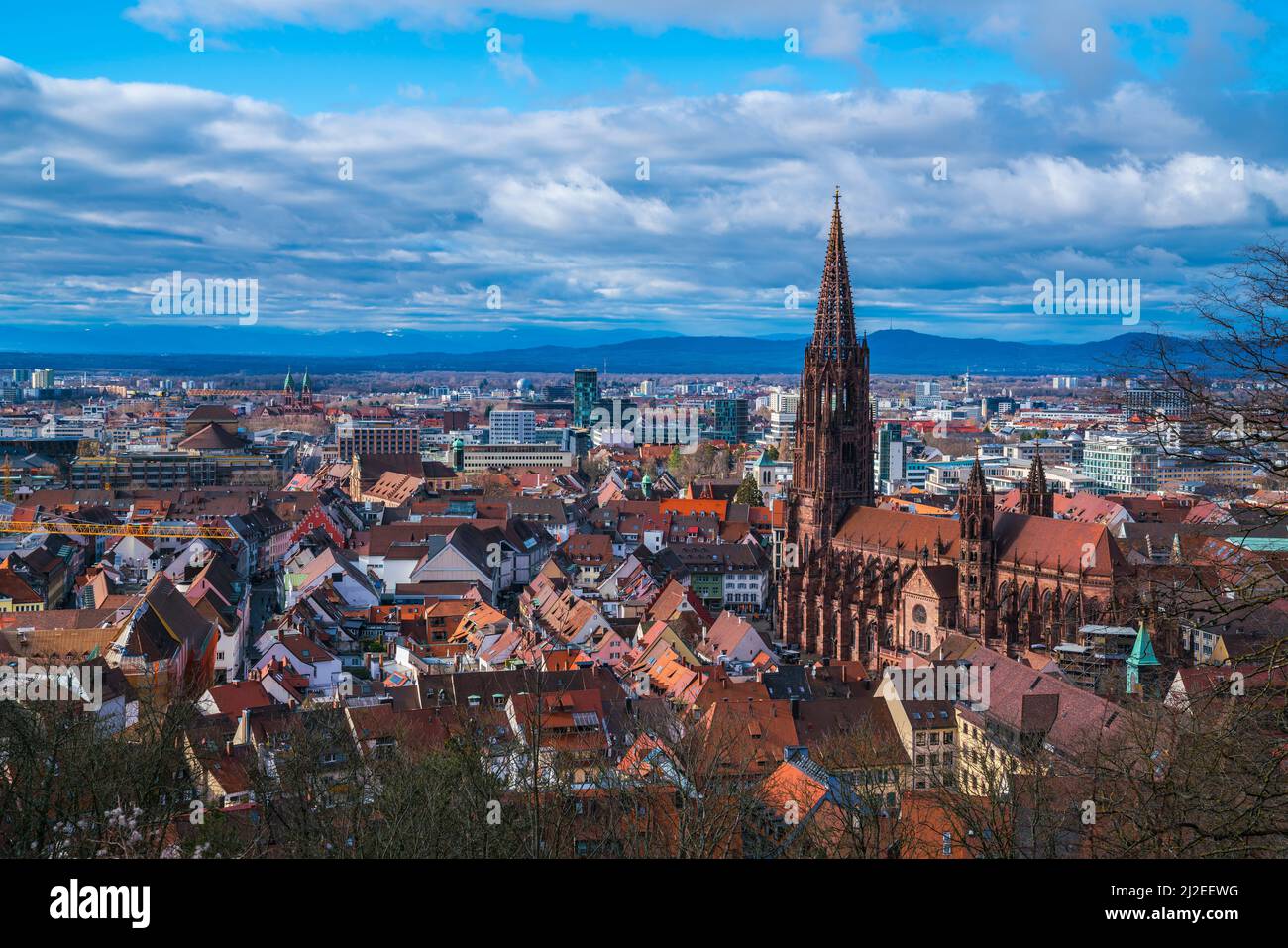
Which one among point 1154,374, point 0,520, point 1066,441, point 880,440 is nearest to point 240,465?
point 0,520

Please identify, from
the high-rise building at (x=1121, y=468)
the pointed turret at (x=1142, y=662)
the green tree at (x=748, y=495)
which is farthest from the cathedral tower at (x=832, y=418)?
the high-rise building at (x=1121, y=468)

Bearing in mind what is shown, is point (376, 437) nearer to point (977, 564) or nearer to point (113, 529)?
point (113, 529)

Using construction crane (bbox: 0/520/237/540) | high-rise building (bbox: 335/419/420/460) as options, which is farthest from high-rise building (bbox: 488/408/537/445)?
construction crane (bbox: 0/520/237/540)

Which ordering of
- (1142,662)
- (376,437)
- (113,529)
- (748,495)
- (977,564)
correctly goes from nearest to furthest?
(1142,662)
(977,564)
(113,529)
(748,495)
(376,437)

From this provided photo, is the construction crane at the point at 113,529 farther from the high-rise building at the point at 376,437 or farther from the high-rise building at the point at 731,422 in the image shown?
the high-rise building at the point at 731,422

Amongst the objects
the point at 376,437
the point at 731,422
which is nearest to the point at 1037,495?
the point at 376,437
